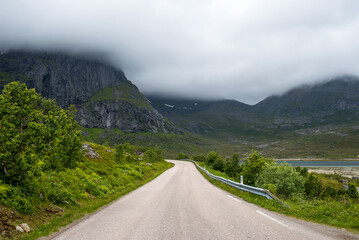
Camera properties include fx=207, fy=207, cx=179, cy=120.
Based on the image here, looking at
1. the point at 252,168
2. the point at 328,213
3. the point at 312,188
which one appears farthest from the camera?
the point at 312,188

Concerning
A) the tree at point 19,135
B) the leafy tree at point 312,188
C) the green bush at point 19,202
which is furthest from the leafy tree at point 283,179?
the leafy tree at point 312,188

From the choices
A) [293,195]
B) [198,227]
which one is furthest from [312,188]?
[198,227]

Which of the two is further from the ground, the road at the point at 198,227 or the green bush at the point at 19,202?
the green bush at the point at 19,202

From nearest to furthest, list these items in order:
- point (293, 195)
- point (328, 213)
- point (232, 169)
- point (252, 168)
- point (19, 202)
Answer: point (19, 202) → point (328, 213) → point (293, 195) → point (252, 168) → point (232, 169)

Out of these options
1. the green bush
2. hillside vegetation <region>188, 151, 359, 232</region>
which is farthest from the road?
the green bush

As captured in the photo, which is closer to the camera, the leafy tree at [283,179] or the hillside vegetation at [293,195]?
the hillside vegetation at [293,195]

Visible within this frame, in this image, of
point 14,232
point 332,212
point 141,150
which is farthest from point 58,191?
point 141,150

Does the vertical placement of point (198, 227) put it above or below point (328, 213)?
below

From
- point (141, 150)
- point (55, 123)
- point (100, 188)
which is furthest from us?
point (141, 150)

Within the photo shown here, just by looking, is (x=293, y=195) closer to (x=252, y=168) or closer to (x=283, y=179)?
(x=283, y=179)

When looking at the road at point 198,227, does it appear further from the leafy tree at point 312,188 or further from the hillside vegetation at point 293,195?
the leafy tree at point 312,188

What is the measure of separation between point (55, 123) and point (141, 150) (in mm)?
112142

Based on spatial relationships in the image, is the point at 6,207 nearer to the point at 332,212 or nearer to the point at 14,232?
the point at 14,232

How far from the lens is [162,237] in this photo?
6.20 meters
